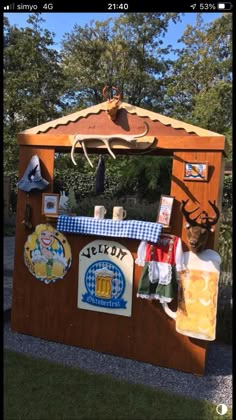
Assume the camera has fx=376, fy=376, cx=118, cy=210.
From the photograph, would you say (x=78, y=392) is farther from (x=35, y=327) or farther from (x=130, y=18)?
(x=130, y=18)

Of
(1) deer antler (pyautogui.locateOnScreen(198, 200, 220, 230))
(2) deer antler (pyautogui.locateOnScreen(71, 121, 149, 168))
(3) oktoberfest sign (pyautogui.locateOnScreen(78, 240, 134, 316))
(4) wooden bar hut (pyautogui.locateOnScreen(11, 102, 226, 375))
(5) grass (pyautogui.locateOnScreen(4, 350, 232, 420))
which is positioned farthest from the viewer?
(3) oktoberfest sign (pyautogui.locateOnScreen(78, 240, 134, 316))

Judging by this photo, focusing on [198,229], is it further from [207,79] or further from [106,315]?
[207,79]

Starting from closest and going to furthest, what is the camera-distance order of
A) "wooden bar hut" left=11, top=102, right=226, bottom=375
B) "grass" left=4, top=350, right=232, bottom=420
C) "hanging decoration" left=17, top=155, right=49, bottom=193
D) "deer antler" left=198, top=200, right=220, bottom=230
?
1. "grass" left=4, top=350, right=232, bottom=420
2. "deer antler" left=198, top=200, right=220, bottom=230
3. "wooden bar hut" left=11, top=102, right=226, bottom=375
4. "hanging decoration" left=17, top=155, right=49, bottom=193

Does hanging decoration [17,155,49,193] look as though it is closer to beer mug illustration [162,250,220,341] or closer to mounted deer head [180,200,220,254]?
mounted deer head [180,200,220,254]

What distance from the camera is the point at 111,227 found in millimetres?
3654

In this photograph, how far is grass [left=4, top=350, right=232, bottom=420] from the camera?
9.23ft

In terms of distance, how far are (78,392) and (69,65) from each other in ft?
60.3

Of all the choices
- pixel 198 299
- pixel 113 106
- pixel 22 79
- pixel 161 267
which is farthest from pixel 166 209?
pixel 22 79

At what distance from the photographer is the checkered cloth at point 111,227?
3.48 metres

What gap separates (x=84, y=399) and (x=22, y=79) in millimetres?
11085

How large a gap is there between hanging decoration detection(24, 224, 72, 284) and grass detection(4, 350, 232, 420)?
0.97 m

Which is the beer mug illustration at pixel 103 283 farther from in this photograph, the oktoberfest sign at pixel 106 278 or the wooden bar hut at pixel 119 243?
the wooden bar hut at pixel 119 243

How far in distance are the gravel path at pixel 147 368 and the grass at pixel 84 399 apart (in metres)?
0.14
